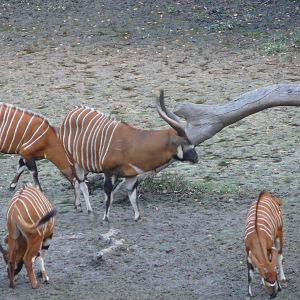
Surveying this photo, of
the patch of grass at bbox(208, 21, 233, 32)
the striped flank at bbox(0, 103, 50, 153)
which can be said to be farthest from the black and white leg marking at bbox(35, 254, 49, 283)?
the patch of grass at bbox(208, 21, 233, 32)

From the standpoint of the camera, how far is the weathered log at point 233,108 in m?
8.70

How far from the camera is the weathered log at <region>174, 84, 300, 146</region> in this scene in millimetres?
8695

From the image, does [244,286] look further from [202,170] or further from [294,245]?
[202,170]

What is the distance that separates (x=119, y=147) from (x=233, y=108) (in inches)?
58.6

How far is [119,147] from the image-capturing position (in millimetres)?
10016

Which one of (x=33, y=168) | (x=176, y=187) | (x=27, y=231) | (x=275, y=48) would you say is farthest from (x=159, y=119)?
(x=27, y=231)

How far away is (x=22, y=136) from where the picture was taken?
35.1 feet

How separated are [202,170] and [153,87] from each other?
3080 millimetres

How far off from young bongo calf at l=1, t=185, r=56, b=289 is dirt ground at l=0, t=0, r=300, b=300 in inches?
7.5

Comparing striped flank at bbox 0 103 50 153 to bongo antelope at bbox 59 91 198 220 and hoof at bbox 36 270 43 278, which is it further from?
hoof at bbox 36 270 43 278

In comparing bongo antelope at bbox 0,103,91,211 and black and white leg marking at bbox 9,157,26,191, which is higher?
bongo antelope at bbox 0,103,91,211

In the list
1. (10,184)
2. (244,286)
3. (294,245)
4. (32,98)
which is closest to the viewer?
(244,286)

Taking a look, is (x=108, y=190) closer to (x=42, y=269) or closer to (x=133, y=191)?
(x=133, y=191)

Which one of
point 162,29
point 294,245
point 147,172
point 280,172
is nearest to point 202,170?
point 280,172
